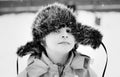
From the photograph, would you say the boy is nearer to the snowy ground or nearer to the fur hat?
the fur hat

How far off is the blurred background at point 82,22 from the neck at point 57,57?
0.64 metres

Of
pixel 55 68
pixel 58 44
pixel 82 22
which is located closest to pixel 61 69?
pixel 55 68

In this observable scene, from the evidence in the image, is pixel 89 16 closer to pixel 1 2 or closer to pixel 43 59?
pixel 1 2

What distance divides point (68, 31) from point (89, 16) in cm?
197

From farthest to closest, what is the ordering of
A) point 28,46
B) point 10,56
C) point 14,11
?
1. point 14,11
2. point 10,56
3. point 28,46

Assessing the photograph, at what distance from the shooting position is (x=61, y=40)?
159 centimetres

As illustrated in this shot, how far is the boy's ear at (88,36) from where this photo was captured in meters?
1.72

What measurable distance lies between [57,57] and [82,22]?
1.31m

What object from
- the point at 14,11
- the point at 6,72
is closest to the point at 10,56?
the point at 6,72

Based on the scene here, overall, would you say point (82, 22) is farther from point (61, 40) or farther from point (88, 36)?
point (61, 40)

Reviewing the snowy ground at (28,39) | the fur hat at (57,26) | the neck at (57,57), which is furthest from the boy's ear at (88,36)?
the snowy ground at (28,39)

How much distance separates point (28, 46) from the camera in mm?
1777

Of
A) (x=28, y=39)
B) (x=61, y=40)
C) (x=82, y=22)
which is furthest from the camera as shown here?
(x=28, y=39)

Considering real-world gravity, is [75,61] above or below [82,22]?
above
